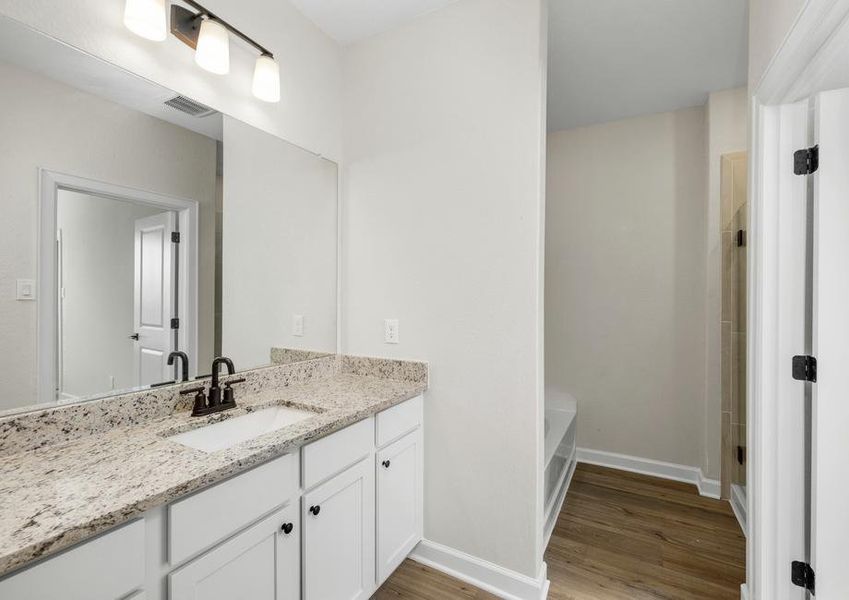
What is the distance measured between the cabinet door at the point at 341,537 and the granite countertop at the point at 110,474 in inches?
8.7

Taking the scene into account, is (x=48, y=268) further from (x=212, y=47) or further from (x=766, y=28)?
(x=766, y=28)

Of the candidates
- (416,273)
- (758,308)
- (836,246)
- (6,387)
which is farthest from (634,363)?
(6,387)

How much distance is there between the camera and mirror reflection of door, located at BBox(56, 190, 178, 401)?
1193 mm

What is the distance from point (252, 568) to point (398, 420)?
0.76m

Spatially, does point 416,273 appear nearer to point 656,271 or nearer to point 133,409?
point 133,409

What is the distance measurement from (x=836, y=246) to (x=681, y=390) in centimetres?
182

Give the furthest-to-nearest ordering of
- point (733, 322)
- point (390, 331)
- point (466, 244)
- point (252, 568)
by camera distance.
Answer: point (733, 322), point (390, 331), point (466, 244), point (252, 568)

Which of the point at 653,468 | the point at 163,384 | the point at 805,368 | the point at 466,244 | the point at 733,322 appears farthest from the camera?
the point at 653,468

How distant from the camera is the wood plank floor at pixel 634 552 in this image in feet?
5.70

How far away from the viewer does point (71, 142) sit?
47.4 inches

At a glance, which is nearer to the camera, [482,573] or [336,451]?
[336,451]

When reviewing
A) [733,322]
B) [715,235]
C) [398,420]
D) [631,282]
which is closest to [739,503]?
[733,322]

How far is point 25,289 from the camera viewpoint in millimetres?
1112

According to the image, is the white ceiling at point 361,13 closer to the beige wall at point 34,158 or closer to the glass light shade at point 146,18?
the glass light shade at point 146,18
